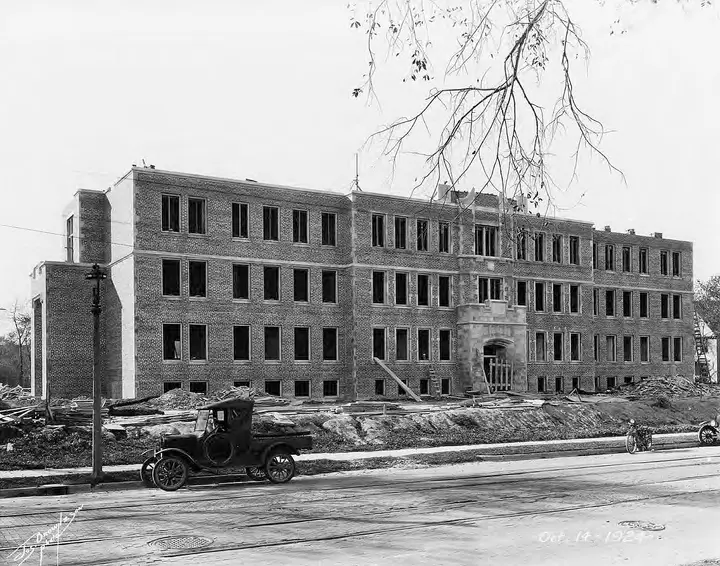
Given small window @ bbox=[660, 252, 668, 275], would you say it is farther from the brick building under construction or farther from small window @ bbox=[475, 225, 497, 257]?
small window @ bbox=[475, 225, 497, 257]

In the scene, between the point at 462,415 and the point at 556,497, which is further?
the point at 462,415

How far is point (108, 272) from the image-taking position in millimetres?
42594

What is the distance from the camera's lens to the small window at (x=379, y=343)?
44.7 metres

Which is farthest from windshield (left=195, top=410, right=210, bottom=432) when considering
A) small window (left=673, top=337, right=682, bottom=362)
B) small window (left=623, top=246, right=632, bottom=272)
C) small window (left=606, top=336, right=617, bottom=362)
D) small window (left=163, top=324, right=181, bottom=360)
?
small window (left=673, top=337, right=682, bottom=362)

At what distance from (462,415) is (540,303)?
20284 mm

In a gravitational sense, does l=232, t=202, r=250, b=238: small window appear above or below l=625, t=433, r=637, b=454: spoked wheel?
above

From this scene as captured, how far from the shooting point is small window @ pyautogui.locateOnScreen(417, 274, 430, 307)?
46.4 metres

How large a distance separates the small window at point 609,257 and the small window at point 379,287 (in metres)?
18.9

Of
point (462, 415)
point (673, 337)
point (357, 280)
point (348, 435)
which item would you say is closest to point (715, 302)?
point (673, 337)

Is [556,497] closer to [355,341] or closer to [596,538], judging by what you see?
[596,538]

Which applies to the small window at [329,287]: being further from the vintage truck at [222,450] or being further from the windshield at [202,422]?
the windshield at [202,422]

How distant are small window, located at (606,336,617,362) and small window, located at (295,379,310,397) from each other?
2311 cm

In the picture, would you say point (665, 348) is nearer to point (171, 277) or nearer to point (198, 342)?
point (198, 342)

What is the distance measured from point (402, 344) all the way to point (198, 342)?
38.0 feet
